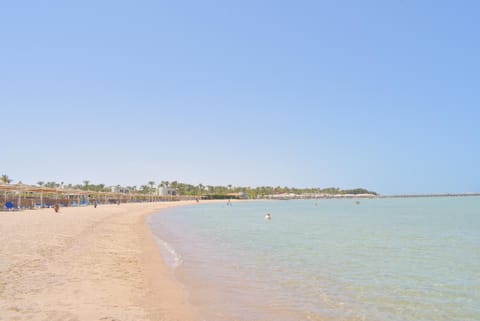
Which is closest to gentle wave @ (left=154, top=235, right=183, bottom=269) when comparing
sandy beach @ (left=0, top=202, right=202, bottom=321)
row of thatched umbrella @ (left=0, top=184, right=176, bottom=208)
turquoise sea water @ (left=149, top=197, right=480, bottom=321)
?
turquoise sea water @ (left=149, top=197, right=480, bottom=321)

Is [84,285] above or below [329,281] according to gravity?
above

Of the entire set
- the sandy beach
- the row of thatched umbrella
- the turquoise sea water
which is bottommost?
the turquoise sea water

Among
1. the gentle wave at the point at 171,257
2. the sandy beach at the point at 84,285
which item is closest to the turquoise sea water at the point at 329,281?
the gentle wave at the point at 171,257

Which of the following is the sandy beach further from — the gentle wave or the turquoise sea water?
the turquoise sea water

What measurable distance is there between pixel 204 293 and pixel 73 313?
11.6 feet

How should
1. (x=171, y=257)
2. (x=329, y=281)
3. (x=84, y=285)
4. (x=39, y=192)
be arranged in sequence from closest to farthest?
(x=84, y=285) < (x=329, y=281) < (x=171, y=257) < (x=39, y=192)

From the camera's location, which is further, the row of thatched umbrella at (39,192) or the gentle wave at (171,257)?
the row of thatched umbrella at (39,192)

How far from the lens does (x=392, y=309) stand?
8.22 meters

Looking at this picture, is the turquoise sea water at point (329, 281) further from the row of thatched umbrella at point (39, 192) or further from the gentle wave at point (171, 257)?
the row of thatched umbrella at point (39, 192)

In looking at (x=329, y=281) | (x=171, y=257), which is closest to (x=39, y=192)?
(x=171, y=257)

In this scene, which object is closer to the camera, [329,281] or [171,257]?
[329,281]

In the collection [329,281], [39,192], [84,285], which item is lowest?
[329,281]

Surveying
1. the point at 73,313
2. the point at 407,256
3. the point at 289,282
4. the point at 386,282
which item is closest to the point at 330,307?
the point at 289,282

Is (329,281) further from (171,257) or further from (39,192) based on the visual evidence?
(39,192)
